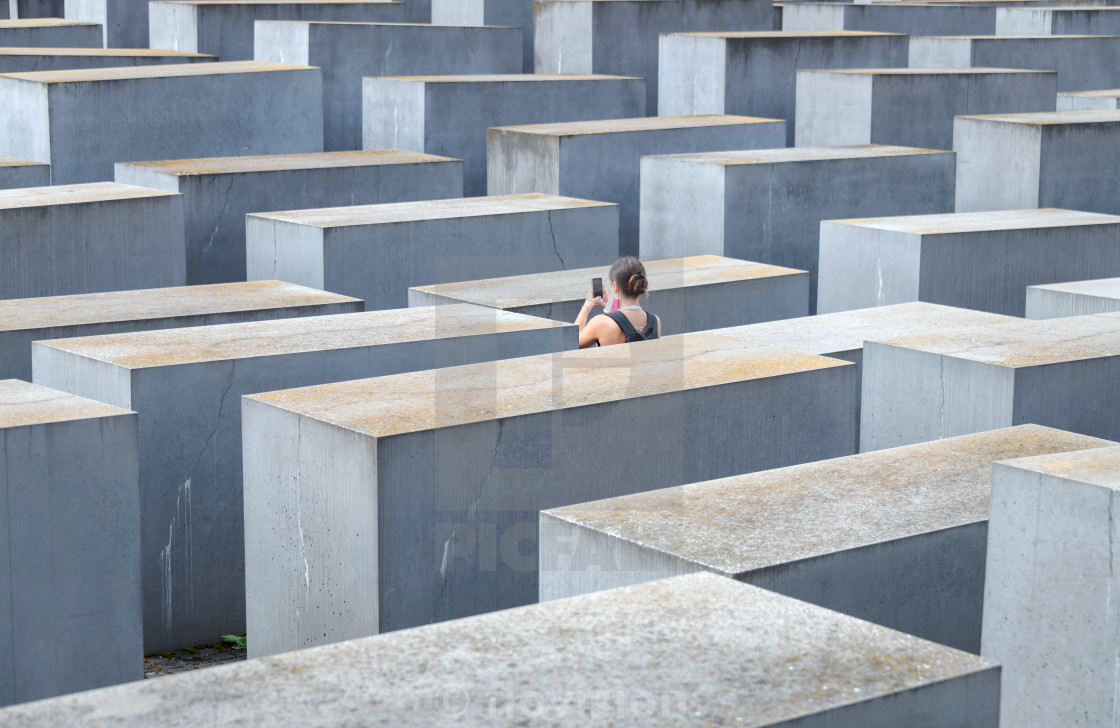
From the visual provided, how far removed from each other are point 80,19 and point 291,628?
1601 centimetres

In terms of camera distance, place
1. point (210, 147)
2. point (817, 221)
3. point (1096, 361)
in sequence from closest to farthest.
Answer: point (1096, 361), point (817, 221), point (210, 147)

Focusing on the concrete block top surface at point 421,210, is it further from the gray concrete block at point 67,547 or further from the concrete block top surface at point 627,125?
the gray concrete block at point 67,547

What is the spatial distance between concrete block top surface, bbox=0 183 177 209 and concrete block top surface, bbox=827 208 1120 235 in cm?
482

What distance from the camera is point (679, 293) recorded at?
869 centimetres

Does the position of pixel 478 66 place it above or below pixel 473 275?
above

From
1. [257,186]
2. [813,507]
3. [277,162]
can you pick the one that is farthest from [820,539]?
[277,162]

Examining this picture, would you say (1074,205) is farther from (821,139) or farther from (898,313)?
(898,313)

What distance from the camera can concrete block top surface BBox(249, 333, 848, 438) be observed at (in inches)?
210

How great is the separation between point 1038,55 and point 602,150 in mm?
6865

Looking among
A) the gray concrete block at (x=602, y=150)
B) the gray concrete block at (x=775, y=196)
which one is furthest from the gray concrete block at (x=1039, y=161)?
the gray concrete block at (x=602, y=150)

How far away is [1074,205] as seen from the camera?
11984 mm

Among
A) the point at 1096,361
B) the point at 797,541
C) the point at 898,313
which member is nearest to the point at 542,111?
the point at 898,313

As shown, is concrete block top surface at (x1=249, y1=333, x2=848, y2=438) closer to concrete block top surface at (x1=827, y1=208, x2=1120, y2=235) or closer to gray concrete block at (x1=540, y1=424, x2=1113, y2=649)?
gray concrete block at (x1=540, y1=424, x2=1113, y2=649)

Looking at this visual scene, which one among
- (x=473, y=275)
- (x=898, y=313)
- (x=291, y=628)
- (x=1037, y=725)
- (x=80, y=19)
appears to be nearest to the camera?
(x=1037, y=725)
